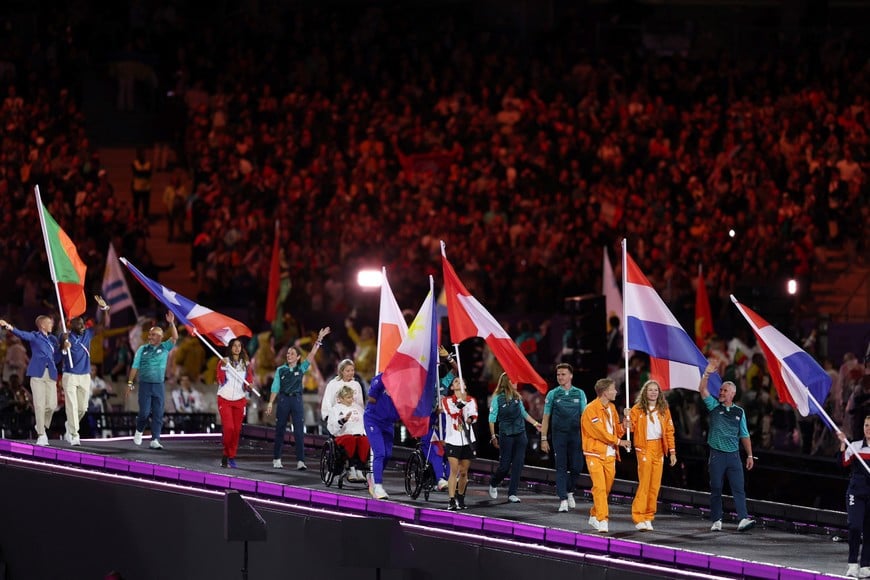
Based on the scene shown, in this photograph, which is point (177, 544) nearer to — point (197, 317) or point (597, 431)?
point (197, 317)

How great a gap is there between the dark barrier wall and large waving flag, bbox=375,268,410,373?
3028 mm

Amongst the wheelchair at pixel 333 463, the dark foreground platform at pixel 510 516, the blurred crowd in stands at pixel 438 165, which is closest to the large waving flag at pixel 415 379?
the dark foreground platform at pixel 510 516

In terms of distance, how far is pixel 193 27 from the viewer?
41875 millimetres

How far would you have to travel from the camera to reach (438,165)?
36562 millimetres

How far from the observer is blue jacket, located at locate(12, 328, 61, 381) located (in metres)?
23.0

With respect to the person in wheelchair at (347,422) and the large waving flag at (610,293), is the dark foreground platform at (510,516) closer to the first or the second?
the person in wheelchair at (347,422)

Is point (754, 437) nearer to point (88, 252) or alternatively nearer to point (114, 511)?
point (114, 511)

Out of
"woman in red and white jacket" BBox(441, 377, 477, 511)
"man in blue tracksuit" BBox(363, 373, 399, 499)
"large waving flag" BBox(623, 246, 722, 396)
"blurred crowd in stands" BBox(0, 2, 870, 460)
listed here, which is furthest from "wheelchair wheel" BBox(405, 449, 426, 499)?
"blurred crowd in stands" BBox(0, 2, 870, 460)

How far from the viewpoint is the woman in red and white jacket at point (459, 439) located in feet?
64.8

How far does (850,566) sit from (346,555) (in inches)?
192

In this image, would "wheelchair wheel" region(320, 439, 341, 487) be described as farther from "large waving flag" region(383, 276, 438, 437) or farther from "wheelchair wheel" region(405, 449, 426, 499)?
"large waving flag" region(383, 276, 438, 437)

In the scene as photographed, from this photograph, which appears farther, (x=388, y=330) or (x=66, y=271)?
(x=66, y=271)

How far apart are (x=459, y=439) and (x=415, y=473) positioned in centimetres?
125

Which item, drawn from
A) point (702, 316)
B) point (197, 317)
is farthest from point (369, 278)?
point (197, 317)
